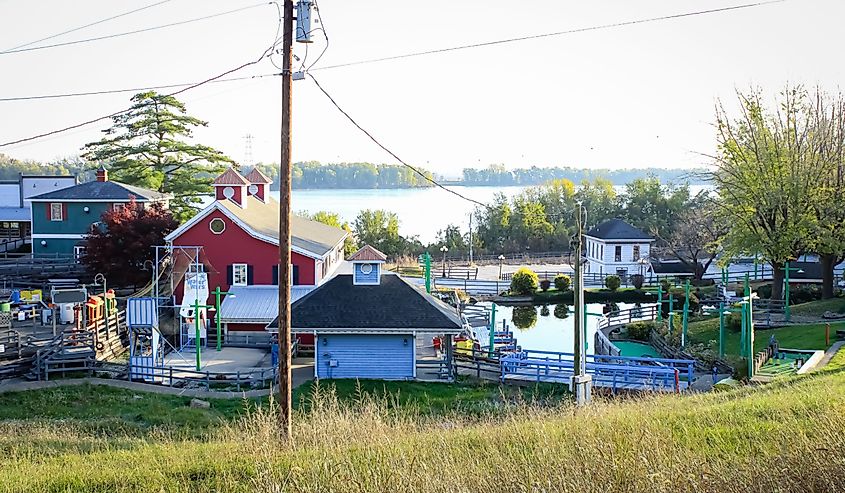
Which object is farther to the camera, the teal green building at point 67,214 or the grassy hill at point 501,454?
the teal green building at point 67,214

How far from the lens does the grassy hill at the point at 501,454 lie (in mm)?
8719

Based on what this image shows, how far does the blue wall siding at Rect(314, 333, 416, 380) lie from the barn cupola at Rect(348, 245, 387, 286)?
237 centimetres

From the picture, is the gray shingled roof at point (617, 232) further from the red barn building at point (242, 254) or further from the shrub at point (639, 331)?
the red barn building at point (242, 254)

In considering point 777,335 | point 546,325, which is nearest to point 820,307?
point 777,335

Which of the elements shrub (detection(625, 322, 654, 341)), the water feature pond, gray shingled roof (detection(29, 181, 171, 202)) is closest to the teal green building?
gray shingled roof (detection(29, 181, 171, 202))

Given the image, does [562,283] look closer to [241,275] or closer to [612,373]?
[241,275]

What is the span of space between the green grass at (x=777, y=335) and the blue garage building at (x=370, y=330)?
1206 cm

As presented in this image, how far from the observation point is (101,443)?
14906 millimetres

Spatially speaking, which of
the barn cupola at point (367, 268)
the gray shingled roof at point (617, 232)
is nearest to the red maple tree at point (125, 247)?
the barn cupola at point (367, 268)

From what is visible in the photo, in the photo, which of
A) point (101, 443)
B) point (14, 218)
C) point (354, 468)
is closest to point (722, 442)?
point (354, 468)

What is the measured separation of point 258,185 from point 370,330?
21262mm

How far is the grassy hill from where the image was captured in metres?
8.72

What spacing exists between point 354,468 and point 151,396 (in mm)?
16339

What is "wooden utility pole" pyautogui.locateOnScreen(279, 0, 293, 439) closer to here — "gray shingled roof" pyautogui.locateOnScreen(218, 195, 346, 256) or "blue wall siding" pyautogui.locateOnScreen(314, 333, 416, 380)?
"blue wall siding" pyautogui.locateOnScreen(314, 333, 416, 380)
